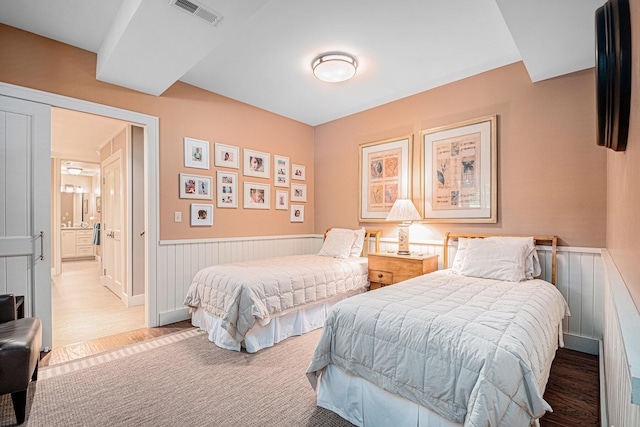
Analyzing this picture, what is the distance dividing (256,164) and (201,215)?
106cm

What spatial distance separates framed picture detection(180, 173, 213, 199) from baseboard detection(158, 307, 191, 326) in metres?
1.30

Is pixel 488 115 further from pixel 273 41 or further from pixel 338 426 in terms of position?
pixel 338 426

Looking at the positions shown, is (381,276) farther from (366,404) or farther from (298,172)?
(298,172)

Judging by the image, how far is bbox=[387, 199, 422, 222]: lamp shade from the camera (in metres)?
3.58

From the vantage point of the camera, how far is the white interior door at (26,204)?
2531 millimetres

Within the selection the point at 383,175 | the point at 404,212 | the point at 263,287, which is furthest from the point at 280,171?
the point at 263,287

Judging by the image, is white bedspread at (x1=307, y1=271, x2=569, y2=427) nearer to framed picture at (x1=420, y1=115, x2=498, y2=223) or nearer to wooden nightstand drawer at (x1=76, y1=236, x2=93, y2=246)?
framed picture at (x1=420, y1=115, x2=498, y2=223)

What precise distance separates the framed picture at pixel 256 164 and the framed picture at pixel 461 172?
210cm

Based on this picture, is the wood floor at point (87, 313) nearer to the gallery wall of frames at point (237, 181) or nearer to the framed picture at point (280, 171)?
the gallery wall of frames at point (237, 181)

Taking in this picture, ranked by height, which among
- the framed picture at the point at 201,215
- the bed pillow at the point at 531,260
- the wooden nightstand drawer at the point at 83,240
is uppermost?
the framed picture at the point at 201,215

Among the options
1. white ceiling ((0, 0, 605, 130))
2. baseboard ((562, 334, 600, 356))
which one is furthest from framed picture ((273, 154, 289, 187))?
baseboard ((562, 334, 600, 356))

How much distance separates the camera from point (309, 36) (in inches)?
104

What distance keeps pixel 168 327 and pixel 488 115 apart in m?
4.09

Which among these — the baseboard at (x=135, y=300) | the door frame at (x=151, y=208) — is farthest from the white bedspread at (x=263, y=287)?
the baseboard at (x=135, y=300)
